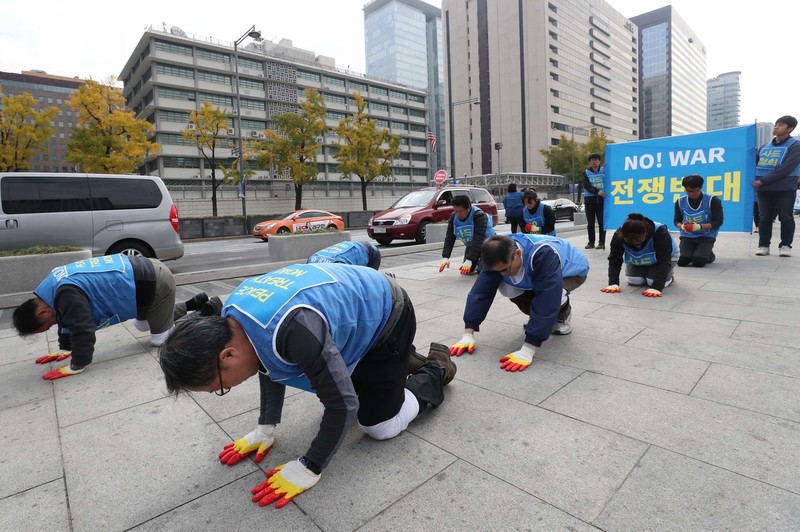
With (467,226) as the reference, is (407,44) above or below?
above

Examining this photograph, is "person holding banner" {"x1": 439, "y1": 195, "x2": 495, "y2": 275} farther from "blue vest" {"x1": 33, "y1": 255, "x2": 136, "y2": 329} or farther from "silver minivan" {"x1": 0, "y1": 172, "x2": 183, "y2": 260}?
"silver minivan" {"x1": 0, "y1": 172, "x2": 183, "y2": 260}

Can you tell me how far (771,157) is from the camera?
6.88 m

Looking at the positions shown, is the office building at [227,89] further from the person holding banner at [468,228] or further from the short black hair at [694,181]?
the short black hair at [694,181]

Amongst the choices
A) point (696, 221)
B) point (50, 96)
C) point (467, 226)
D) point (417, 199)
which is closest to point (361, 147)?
point (417, 199)

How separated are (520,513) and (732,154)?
8.29 m

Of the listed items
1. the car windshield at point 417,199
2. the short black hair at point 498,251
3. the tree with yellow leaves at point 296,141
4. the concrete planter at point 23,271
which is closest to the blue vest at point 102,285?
the short black hair at point 498,251

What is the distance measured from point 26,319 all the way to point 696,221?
311 inches

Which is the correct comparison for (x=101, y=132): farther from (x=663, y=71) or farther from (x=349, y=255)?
(x=663, y=71)

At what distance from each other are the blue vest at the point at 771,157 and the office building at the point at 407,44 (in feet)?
321

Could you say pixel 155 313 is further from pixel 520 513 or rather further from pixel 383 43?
pixel 383 43

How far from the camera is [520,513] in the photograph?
167 centimetres

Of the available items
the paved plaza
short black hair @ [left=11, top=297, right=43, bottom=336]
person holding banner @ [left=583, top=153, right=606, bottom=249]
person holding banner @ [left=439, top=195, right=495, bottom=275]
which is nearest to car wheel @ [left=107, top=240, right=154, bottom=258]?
the paved plaza

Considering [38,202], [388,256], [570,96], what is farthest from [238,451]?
[570,96]

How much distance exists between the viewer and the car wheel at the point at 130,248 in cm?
787
